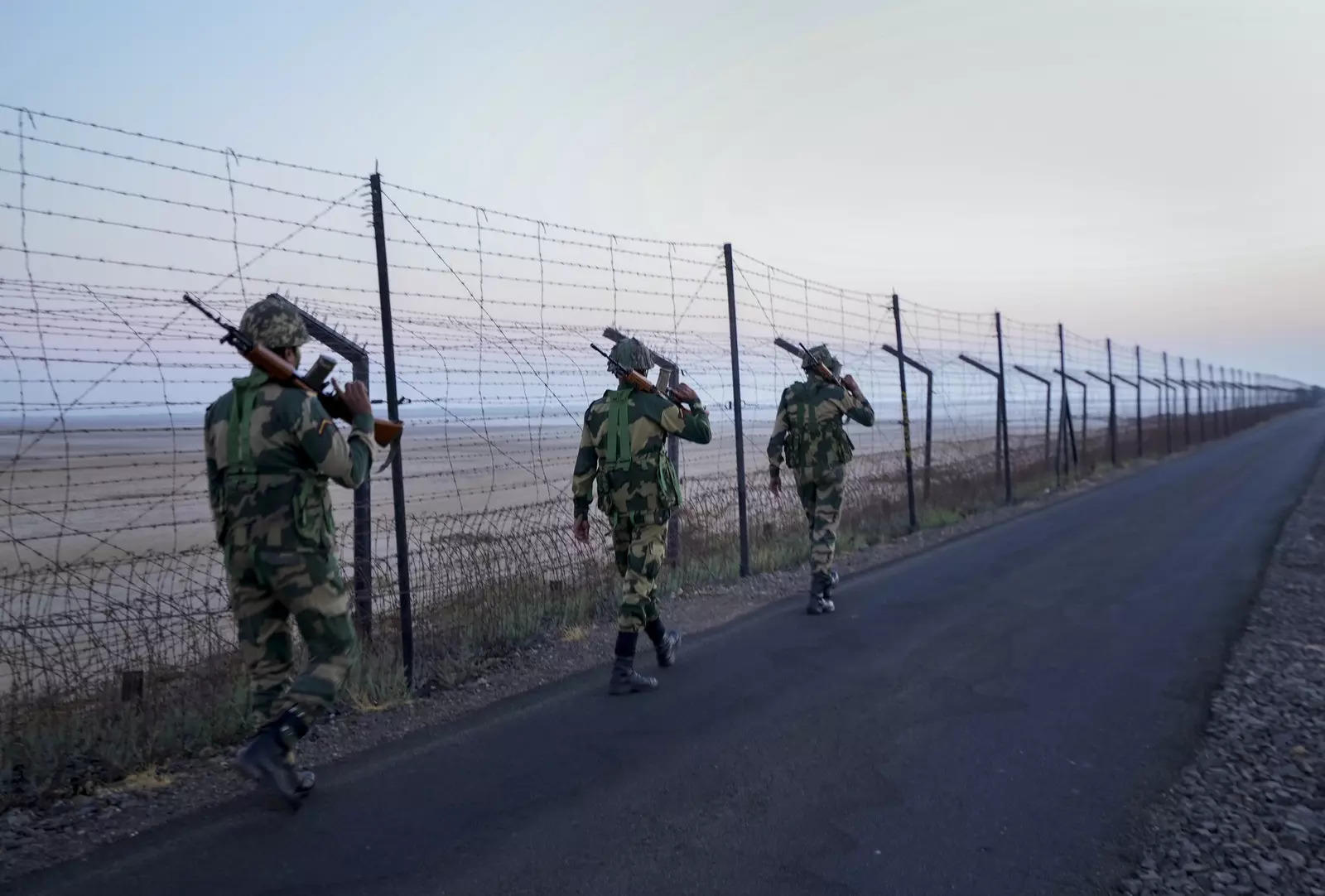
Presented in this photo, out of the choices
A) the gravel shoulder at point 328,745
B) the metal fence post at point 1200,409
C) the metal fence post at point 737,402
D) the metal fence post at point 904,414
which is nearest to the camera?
the gravel shoulder at point 328,745

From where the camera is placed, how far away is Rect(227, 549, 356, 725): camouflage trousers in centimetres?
385

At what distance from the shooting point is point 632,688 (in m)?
5.59

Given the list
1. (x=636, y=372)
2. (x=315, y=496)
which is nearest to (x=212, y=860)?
(x=315, y=496)

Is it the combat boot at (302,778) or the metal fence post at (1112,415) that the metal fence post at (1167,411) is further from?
the combat boot at (302,778)

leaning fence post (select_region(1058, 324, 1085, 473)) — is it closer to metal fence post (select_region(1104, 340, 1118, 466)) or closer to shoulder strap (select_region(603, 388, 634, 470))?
metal fence post (select_region(1104, 340, 1118, 466))

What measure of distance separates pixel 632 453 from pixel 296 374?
215 centimetres

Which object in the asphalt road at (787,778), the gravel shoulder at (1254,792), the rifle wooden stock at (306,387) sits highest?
the rifle wooden stock at (306,387)

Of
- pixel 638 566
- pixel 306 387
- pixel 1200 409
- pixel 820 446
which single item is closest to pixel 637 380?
pixel 638 566

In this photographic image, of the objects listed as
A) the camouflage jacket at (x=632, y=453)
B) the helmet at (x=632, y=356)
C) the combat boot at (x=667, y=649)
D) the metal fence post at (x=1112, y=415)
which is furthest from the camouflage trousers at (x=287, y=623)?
the metal fence post at (x=1112, y=415)

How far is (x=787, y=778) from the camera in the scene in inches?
167

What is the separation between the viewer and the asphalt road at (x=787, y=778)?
3418 millimetres

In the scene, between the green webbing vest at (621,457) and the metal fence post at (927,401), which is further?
the metal fence post at (927,401)

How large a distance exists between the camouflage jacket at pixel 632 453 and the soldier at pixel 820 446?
2.17m

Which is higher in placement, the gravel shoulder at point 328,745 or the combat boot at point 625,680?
the combat boot at point 625,680
